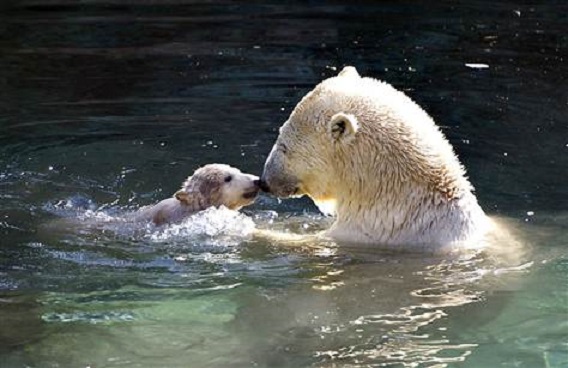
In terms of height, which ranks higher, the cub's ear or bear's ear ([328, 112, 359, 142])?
bear's ear ([328, 112, 359, 142])

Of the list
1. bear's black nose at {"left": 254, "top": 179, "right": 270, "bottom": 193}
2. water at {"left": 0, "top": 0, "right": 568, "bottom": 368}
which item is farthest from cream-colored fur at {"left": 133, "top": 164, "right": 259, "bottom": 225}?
bear's black nose at {"left": 254, "top": 179, "right": 270, "bottom": 193}

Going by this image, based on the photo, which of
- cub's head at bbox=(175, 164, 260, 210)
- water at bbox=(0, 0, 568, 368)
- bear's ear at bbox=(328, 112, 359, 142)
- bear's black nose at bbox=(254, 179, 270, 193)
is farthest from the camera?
cub's head at bbox=(175, 164, 260, 210)

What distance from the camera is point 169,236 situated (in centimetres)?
780

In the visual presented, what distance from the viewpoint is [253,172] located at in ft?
30.3

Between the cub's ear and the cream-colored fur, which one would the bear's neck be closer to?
the cream-colored fur

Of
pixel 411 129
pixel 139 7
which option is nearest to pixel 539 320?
pixel 411 129

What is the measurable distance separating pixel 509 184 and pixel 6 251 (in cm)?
379

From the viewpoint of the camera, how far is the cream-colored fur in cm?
809

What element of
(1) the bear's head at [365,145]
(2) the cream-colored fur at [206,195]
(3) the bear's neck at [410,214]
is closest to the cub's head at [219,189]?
(2) the cream-colored fur at [206,195]

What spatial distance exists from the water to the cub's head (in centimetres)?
15

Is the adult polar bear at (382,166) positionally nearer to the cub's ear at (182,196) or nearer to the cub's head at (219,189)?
the cub's head at (219,189)

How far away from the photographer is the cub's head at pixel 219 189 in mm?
8078

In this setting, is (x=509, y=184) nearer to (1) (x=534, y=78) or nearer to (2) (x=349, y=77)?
(2) (x=349, y=77)

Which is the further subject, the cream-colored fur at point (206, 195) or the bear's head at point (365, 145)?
the cream-colored fur at point (206, 195)
